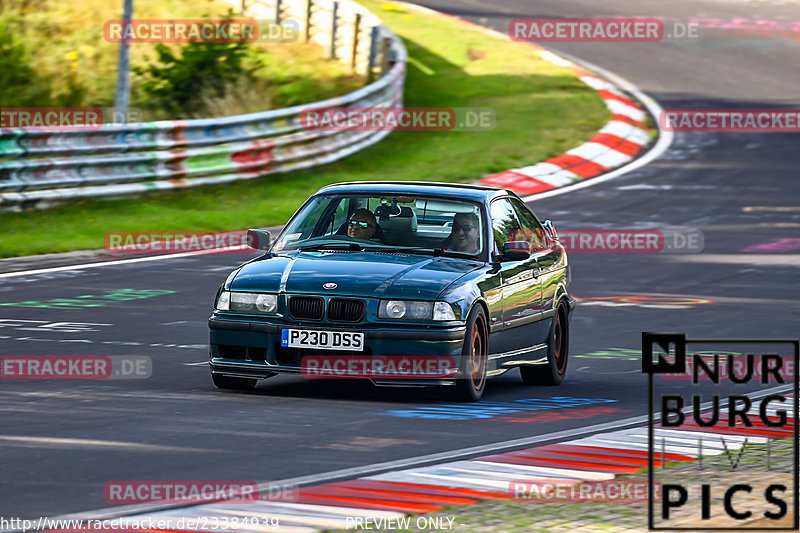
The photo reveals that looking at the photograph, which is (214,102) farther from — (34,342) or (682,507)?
(682,507)

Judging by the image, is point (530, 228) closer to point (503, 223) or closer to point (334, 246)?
point (503, 223)

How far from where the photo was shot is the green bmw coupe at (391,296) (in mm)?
9477

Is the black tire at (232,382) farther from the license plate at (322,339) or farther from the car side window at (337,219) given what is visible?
the car side window at (337,219)

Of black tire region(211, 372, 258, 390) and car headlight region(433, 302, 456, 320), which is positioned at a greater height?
car headlight region(433, 302, 456, 320)

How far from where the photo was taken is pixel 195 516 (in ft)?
20.2

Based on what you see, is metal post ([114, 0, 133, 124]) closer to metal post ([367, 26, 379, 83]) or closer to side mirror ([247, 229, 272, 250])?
metal post ([367, 26, 379, 83])

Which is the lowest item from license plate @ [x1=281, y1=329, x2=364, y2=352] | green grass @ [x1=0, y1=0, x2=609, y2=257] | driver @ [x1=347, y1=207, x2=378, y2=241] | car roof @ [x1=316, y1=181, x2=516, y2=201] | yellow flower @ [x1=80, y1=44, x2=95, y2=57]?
green grass @ [x1=0, y1=0, x2=609, y2=257]

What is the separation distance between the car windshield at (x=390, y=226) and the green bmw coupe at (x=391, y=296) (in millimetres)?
10

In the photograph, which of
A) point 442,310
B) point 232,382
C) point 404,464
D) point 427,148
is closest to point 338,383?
point 232,382

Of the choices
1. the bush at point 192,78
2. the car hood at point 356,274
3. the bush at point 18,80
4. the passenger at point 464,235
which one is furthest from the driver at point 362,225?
the bush at point 18,80

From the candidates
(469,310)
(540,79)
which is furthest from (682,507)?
(540,79)

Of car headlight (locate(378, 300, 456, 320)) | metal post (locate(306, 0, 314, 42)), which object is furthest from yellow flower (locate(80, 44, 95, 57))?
car headlight (locate(378, 300, 456, 320))

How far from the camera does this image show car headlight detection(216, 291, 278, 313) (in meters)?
9.57

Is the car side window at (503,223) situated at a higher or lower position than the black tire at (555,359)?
higher
